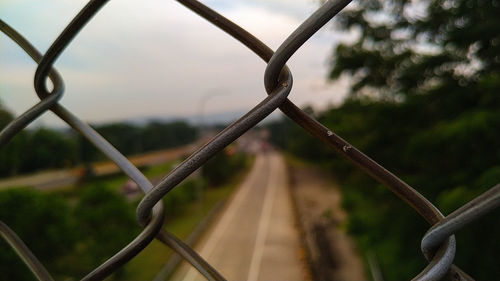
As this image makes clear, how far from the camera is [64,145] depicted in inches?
232

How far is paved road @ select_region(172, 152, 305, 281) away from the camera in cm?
602

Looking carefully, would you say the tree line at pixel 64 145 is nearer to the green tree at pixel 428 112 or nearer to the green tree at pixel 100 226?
the green tree at pixel 100 226

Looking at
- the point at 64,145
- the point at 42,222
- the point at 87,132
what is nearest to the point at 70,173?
the point at 64,145

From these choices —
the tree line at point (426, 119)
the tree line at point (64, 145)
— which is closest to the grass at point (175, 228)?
the tree line at point (64, 145)

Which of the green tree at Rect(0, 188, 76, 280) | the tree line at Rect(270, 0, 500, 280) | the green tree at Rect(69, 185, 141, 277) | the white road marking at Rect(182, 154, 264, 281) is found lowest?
the white road marking at Rect(182, 154, 264, 281)

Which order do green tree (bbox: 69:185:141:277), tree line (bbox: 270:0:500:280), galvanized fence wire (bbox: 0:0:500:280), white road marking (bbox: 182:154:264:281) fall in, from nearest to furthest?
galvanized fence wire (bbox: 0:0:500:280)
tree line (bbox: 270:0:500:280)
green tree (bbox: 69:185:141:277)
white road marking (bbox: 182:154:264:281)

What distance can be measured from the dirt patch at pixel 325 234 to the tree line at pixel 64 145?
12.6 feet

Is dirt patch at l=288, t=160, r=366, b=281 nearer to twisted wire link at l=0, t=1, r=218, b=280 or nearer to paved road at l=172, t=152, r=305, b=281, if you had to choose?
paved road at l=172, t=152, r=305, b=281

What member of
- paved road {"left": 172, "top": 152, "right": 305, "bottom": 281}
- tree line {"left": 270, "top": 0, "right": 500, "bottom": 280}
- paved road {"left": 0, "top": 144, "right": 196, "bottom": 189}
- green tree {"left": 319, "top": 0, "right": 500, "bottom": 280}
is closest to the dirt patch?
paved road {"left": 172, "top": 152, "right": 305, "bottom": 281}

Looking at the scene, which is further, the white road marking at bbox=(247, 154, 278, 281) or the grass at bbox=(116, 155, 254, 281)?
the white road marking at bbox=(247, 154, 278, 281)

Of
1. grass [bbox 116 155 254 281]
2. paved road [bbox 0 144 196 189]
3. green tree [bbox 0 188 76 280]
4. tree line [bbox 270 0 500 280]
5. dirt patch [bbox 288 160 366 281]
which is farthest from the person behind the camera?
dirt patch [bbox 288 160 366 281]

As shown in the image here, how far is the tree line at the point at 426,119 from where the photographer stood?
210 cm

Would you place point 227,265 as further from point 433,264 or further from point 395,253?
point 433,264

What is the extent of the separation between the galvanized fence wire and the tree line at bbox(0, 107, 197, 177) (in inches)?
57.0
